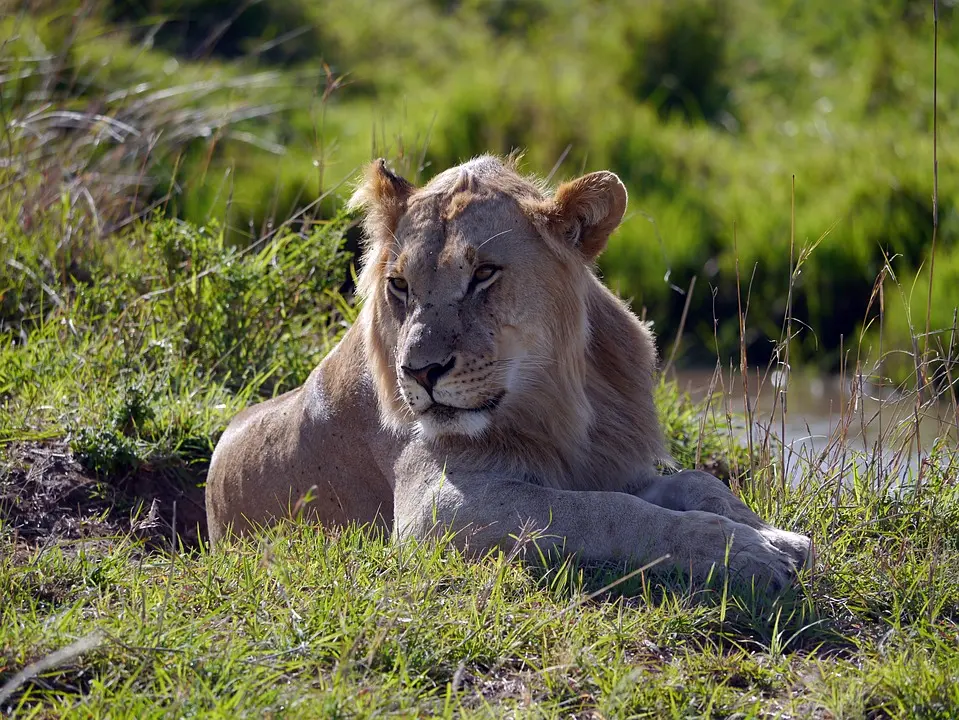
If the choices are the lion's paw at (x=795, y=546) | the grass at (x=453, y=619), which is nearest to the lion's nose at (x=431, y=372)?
the grass at (x=453, y=619)

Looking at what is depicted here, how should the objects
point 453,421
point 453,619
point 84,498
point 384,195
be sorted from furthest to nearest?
point 84,498
point 384,195
point 453,421
point 453,619

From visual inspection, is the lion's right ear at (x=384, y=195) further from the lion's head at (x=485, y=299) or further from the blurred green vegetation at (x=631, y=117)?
the blurred green vegetation at (x=631, y=117)

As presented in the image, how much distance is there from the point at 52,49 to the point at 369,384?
Result: 7.74 m

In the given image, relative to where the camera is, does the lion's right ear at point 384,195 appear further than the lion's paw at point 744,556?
Yes

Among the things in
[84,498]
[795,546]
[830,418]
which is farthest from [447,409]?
[84,498]

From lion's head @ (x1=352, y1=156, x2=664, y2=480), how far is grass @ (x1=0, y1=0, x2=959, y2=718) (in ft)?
1.74

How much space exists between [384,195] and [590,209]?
2.37 feet

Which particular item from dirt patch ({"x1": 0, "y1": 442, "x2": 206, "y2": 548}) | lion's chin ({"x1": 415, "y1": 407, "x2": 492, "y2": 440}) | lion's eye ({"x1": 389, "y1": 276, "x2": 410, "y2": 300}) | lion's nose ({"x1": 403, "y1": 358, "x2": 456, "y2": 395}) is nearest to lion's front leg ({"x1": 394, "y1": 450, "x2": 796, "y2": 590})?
lion's chin ({"x1": 415, "y1": 407, "x2": 492, "y2": 440})

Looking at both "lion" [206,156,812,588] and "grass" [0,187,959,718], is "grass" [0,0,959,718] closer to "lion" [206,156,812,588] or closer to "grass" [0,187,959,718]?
"grass" [0,187,959,718]

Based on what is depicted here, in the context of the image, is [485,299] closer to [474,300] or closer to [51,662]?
[474,300]

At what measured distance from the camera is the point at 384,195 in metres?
4.44

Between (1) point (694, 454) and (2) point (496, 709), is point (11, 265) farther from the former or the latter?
(2) point (496, 709)

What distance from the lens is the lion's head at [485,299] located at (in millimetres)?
4012

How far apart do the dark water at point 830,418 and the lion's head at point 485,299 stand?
0.97 metres
